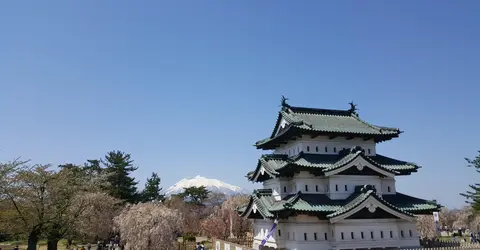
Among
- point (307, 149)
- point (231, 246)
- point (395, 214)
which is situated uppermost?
point (307, 149)

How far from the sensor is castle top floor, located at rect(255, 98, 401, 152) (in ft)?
85.4

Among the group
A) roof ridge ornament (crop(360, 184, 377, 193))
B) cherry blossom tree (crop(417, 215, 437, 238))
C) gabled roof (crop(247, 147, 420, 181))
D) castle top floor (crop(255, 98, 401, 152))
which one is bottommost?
cherry blossom tree (crop(417, 215, 437, 238))

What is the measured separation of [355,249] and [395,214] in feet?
12.3

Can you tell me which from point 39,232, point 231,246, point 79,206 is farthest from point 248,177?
point 39,232

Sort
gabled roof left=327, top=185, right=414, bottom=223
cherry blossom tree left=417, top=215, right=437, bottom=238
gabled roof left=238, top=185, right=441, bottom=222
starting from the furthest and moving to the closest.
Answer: cherry blossom tree left=417, top=215, right=437, bottom=238, gabled roof left=238, top=185, right=441, bottom=222, gabled roof left=327, top=185, right=414, bottom=223

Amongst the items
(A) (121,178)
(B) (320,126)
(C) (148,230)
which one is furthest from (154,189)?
(B) (320,126)

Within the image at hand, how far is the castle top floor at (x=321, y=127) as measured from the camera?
2603 cm

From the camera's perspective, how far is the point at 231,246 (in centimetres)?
2864

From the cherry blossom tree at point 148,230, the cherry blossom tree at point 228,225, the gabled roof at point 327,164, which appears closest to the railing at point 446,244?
the gabled roof at point 327,164

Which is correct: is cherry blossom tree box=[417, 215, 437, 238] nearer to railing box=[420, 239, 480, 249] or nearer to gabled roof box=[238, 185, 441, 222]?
railing box=[420, 239, 480, 249]

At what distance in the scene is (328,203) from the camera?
23.9 metres

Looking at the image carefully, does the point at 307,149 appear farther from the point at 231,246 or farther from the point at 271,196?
the point at 231,246

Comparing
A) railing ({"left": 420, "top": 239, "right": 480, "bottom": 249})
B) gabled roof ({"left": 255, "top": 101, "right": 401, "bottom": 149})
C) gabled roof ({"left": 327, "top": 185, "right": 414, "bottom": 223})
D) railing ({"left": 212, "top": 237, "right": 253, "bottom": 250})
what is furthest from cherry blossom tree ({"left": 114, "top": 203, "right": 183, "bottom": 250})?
railing ({"left": 420, "top": 239, "right": 480, "bottom": 249})

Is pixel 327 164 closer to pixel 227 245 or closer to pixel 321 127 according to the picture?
pixel 321 127
